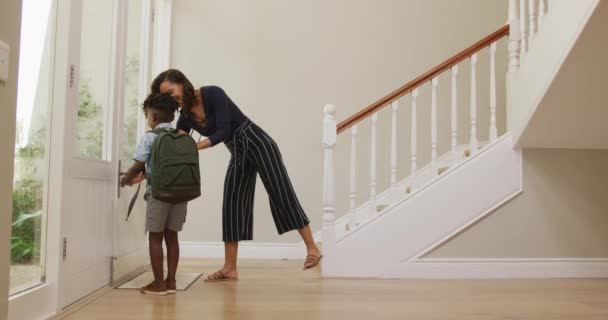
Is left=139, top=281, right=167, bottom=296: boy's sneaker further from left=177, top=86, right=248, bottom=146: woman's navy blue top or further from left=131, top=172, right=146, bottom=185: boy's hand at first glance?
left=177, top=86, right=248, bottom=146: woman's navy blue top

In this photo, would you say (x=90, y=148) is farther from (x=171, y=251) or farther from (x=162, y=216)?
(x=171, y=251)

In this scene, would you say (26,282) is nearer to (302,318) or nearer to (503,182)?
(302,318)

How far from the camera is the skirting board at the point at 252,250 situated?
15.6 feet

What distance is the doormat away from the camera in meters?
2.88

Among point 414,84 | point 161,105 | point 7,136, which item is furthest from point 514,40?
point 7,136

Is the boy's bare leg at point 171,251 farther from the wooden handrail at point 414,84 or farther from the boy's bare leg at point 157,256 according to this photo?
the wooden handrail at point 414,84

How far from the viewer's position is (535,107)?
10.8 feet

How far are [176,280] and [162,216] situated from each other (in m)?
0.64

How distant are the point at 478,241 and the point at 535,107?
90 centimetres

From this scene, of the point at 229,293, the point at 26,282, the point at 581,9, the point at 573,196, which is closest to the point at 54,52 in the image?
the point at 26,282

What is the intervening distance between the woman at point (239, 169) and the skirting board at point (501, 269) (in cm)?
66

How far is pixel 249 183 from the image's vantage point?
326cm

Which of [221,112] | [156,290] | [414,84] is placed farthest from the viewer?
[414,84]

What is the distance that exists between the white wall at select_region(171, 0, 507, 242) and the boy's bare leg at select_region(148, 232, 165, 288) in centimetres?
213
